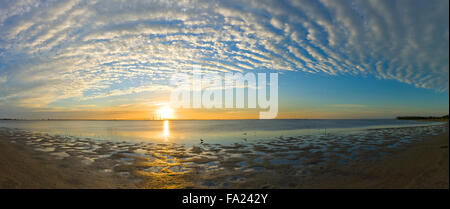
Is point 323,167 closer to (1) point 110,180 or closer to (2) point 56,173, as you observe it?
(1) point 110,180

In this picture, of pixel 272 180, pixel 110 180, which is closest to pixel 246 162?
pixel 272 180

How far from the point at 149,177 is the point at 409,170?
15.9 metres

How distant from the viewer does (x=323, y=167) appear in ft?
47.4
